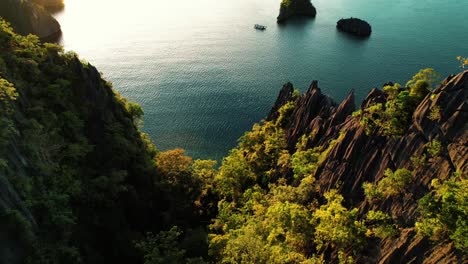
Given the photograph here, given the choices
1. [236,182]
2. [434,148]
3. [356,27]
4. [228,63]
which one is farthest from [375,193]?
[356,27]

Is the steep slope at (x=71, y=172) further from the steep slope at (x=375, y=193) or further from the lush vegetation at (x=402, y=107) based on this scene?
the lush vegetation at (x=402, y=107)

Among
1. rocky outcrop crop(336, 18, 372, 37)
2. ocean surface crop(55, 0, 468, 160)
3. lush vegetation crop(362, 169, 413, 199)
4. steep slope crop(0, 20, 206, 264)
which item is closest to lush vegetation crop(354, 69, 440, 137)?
lush vegetation crop(362, 169, 413, 199)

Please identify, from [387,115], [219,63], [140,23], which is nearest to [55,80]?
[387,115]

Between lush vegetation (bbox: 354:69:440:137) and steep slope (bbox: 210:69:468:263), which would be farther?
lush vegetation (bbox: 354:69:440:137)

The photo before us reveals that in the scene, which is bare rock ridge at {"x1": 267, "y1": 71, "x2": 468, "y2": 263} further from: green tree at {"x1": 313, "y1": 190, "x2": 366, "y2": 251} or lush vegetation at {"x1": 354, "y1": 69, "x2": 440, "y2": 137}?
green tree at {"x1": 313, "y1": 190, "x2": 366, "y2": 251}

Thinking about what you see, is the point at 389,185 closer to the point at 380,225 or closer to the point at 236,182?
the point at 380,225

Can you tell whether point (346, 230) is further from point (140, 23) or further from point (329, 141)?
point (140, 23)
